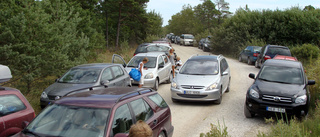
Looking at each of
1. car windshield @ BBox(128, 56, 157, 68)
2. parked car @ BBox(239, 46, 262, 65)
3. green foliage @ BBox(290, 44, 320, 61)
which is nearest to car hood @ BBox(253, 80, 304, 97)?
car windshield @ BBox(128, 56, 157, 68)

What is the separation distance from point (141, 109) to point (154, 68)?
865cm

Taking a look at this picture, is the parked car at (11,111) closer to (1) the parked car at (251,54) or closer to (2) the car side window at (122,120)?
(2) the car side window at (122,120)

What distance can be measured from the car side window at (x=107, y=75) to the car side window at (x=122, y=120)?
5303 mm

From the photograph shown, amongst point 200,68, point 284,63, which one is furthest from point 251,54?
point 284,63

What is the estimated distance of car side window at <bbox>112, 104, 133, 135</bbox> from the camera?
4.48 meters

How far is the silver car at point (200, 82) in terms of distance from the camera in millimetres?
10305

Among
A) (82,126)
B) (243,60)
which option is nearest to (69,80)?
(82,126)

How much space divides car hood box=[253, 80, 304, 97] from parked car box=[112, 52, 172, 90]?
5253 millimetres

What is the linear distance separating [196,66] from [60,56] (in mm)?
5504

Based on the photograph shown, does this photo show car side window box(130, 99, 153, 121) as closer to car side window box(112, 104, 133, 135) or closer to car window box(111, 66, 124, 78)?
car side window box(112, 104, 133, 135)

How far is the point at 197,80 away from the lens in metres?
10.8

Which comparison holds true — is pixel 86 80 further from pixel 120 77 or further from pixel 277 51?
pixel 277 51

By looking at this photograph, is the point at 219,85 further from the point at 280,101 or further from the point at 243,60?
the point at 243,60

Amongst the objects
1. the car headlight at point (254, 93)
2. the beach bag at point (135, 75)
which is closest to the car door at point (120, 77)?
the beach bag at point (135, 75)
